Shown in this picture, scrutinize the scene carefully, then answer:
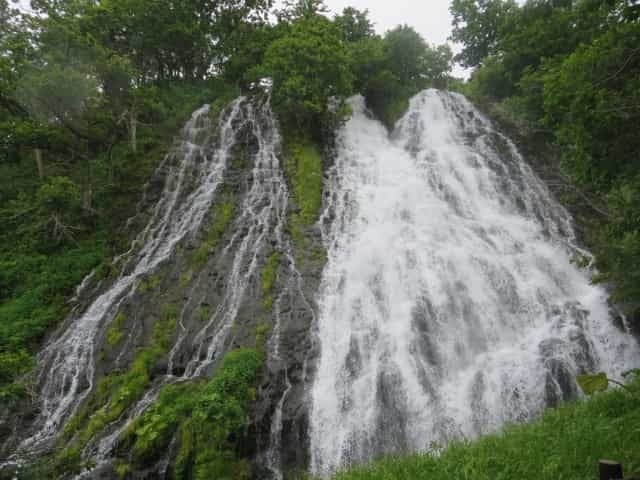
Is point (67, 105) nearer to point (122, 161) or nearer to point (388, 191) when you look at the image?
point (122, 161)

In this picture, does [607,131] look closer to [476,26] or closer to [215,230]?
[215,230]

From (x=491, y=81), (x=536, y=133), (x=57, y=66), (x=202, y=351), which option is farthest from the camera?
(x=491, y=81)

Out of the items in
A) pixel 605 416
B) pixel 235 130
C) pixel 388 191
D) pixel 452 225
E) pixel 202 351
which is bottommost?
pixel 605 416

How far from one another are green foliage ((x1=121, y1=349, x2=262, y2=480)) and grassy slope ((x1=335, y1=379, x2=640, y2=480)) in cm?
256

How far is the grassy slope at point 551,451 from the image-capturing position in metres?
3.27

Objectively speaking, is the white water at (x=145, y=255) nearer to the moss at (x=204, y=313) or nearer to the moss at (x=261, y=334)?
the moss at (x=204, y=313)

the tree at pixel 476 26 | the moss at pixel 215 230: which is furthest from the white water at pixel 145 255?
the tree at pixel 476 26

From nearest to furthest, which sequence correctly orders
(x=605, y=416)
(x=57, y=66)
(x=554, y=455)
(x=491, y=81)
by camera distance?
(x=554, y=455), (x=605, y=416), (x=57, y=66), (x=491, y=81)

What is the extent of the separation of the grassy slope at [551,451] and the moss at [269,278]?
5.45 m

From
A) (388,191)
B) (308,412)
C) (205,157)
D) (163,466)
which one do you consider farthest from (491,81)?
(163,466)

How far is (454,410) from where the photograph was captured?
685 centimetres

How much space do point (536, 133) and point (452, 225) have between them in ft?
28.5

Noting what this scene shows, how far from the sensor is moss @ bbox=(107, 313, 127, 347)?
881 centimetres

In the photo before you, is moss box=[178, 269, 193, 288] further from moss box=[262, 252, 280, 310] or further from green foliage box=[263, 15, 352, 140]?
green foliage box=[263, 15, 352, 140]
